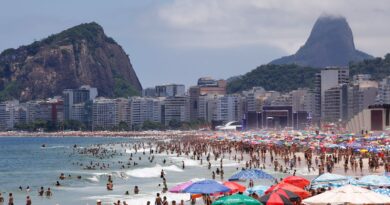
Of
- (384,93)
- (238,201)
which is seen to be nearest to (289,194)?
(238,201)

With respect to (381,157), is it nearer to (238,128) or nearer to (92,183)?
(92,183)

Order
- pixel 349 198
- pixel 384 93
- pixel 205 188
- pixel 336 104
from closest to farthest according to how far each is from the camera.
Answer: pixel 349 198
pixel 205 188
pixel 384 93
pixel 336 104

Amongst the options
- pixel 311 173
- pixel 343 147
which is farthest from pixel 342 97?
pixel 311 173

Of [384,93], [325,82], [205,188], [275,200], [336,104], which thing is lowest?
[275,200]

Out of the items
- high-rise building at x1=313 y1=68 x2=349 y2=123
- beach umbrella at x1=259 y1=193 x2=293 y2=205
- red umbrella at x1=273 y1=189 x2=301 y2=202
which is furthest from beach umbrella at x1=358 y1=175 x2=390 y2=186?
high-rise building at x1=313 y1=68 x2=349 y2=123

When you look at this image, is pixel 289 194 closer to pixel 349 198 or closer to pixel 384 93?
pixel 349 198

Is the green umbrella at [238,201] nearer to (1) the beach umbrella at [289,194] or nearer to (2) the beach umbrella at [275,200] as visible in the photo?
(2) the beach umbrella at [275,200]
